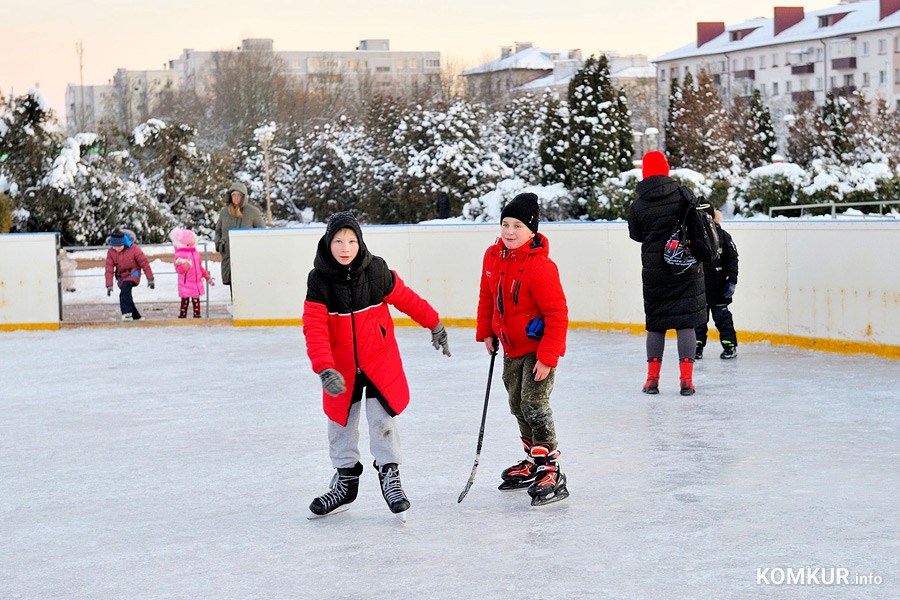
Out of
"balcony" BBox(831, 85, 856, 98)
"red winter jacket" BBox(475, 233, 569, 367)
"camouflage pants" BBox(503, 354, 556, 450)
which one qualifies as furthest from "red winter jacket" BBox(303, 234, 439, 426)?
"balcony" BBox(831, 85, 856, 98)

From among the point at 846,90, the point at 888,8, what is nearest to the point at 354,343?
the point at 846,90

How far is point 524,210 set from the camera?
15.1ft

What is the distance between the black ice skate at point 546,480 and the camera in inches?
182

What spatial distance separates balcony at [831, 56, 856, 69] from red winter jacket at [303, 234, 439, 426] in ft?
219

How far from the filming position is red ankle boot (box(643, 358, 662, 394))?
7.34 m

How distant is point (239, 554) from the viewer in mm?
4035

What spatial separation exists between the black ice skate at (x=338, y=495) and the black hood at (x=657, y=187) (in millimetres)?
3133

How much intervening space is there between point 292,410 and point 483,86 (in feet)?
242

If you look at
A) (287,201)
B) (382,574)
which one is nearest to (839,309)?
(382,574)

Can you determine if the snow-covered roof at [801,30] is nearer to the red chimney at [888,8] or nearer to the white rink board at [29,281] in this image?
the red chimney at [888,8]

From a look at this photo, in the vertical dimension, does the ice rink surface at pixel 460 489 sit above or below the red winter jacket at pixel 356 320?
below

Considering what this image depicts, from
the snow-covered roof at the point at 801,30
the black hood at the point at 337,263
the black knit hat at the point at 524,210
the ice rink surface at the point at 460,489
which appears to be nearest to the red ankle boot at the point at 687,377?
the ice rink surface at the point at 460,489

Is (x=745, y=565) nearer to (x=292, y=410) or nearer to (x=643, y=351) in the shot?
(x=292, y=410)

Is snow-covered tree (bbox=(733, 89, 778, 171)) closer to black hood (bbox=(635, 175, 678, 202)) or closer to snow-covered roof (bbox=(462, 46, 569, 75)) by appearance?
black hood (bbox=(635, 175, 678, 202))
